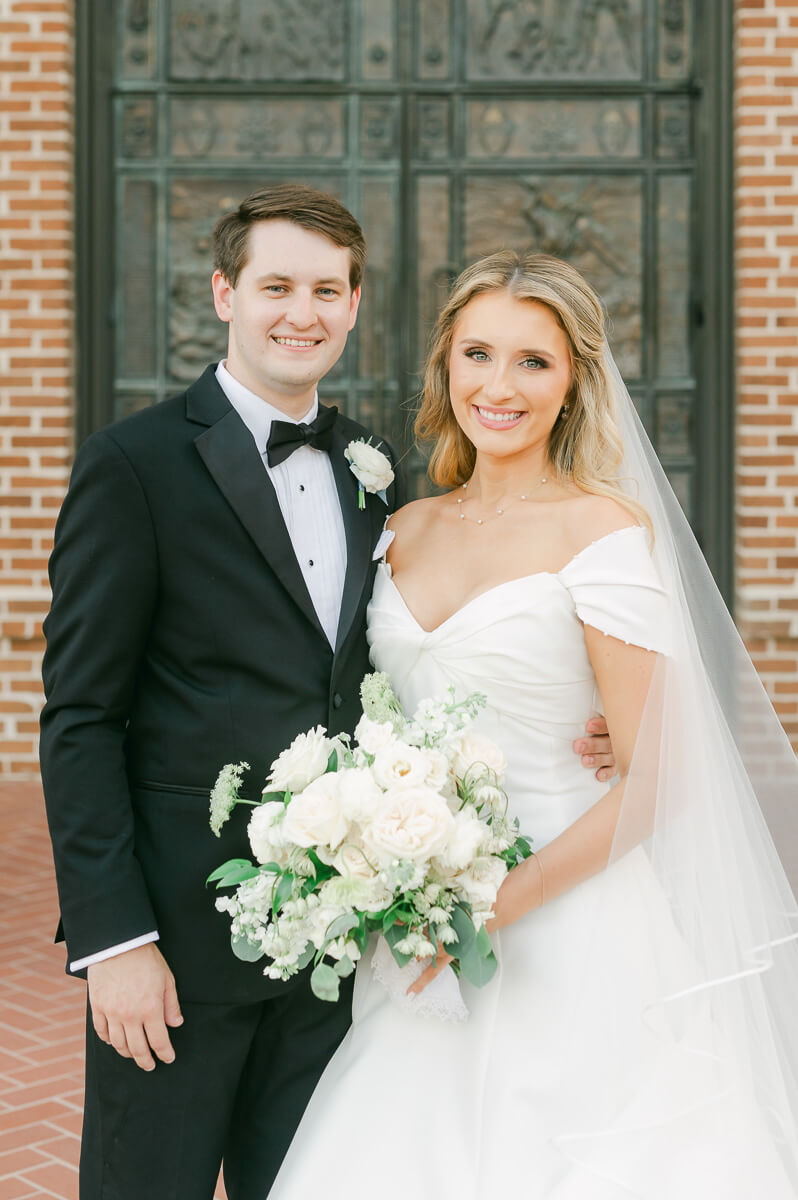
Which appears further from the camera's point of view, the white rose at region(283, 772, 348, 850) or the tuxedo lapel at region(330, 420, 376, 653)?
the tuxedo lapel at region(330, 420, 376, 653)

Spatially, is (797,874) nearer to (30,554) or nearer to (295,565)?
(295,565)

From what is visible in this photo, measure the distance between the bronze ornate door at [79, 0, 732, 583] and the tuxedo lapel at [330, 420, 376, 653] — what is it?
4191 mm

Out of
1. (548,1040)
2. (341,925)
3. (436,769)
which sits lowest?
(548,1040)

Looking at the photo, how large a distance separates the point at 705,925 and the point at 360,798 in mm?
726

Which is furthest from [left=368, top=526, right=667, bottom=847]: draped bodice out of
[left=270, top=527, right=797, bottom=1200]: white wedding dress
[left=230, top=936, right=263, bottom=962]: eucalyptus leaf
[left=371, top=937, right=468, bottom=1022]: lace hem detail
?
[left=230, top=936, right=263, bottom=962]: eucalyptus leaf

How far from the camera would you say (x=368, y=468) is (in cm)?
264

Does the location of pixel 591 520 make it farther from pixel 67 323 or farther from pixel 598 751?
pixel 67 323

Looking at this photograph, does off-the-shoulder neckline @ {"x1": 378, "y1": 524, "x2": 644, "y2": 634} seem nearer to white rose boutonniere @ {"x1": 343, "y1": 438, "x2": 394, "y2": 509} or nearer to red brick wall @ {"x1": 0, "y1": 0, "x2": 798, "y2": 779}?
white rose boutonniere @ {"x1": 343, "y1": 438, "x2": 394, "y2": 509}

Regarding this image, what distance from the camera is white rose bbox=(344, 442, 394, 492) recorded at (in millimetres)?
2641

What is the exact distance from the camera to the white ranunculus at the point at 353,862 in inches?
80.3

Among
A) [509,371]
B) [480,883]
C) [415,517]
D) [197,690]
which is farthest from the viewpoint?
[415,517]

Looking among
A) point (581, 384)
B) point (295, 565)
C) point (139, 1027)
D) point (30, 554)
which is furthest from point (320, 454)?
point (30, 554)

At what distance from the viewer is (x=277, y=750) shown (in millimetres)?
2344

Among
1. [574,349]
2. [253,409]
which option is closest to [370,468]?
[253,409]
